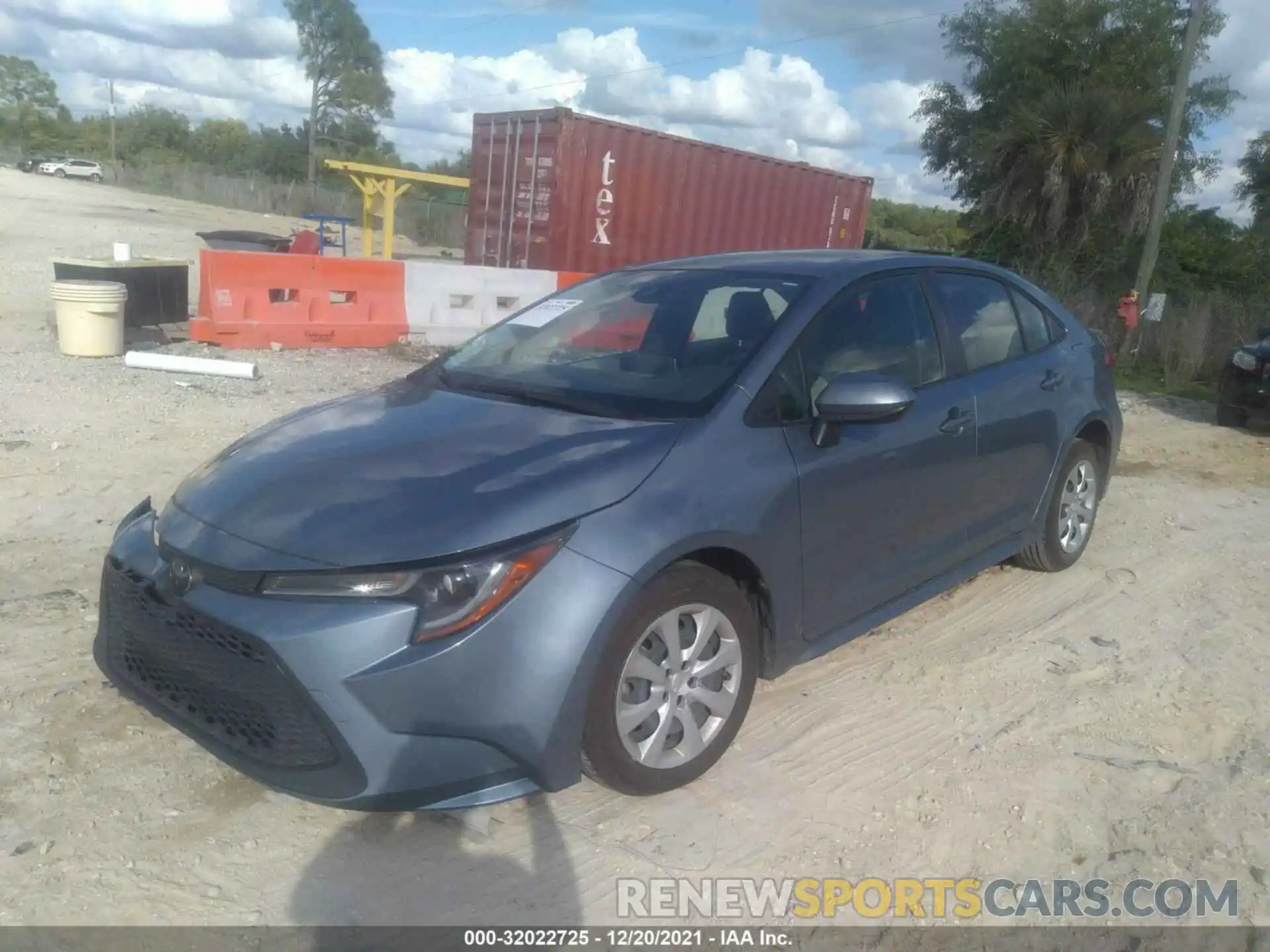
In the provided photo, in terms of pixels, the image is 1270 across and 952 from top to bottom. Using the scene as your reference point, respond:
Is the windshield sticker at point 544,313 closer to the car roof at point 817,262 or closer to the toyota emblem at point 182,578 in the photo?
the car roof at point 817,262

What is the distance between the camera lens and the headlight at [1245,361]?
10500 mm

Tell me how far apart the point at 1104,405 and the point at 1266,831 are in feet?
8.87

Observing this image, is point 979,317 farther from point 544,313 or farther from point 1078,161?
point 1078,161

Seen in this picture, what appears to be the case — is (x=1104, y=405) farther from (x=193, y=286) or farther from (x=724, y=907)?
(x=193, y=286)

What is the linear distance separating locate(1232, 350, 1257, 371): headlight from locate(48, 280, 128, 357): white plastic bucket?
34.7ft

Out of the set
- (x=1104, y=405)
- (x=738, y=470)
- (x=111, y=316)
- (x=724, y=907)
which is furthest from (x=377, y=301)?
(x=724, y=907)

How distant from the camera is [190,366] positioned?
29.1ft

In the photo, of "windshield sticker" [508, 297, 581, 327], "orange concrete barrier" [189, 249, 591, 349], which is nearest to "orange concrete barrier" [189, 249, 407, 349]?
"orange concrete barrier" [189, 249, 591, 349]

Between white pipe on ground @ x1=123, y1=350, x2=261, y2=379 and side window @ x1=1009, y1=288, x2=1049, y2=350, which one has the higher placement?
side window @ x1=1009, y1=288, x2=1049, y2=350

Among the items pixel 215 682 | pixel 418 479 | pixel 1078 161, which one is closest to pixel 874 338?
pixel 418 479

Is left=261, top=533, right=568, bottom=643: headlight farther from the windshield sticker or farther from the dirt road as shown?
the windshield sticker

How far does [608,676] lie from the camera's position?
9.77 feet

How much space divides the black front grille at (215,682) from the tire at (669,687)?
0.76m

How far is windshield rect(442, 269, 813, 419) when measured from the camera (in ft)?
12.1
